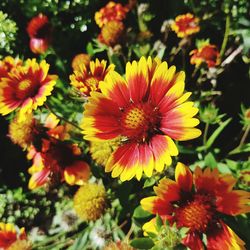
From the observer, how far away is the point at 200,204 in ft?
4.37

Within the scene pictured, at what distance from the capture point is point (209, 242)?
132 centimetres

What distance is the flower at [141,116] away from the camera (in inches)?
46.8

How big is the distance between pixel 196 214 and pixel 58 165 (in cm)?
75

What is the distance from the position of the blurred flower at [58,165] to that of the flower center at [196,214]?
1.92ft

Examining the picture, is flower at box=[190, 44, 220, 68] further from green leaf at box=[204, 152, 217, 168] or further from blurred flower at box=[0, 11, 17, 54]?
blurred flower at box=[0, 11, 17, 54]

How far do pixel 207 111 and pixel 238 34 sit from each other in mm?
616

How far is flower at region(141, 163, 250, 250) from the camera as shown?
1272mm

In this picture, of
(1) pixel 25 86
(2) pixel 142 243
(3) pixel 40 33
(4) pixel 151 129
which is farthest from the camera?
(3) pixel 40 33

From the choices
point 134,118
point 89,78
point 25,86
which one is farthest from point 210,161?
point 25,86

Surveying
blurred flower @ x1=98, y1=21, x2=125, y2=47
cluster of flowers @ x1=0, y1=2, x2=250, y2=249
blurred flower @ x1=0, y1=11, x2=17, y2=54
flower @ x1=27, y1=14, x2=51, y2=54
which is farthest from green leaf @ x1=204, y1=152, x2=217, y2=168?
blurred flower @ x1=0, y1=11, x2=17, y2=54

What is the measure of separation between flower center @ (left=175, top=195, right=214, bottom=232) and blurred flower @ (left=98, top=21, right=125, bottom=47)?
3.03 feet

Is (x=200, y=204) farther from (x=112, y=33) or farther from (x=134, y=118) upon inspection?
(x=112, y=33)

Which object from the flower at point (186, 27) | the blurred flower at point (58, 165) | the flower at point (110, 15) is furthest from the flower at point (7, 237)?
the flower at point (186, 27)

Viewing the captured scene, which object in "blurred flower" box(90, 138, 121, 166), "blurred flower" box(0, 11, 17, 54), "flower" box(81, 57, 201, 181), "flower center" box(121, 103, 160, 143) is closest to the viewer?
"flower" box(81, 57, 201, 181)
